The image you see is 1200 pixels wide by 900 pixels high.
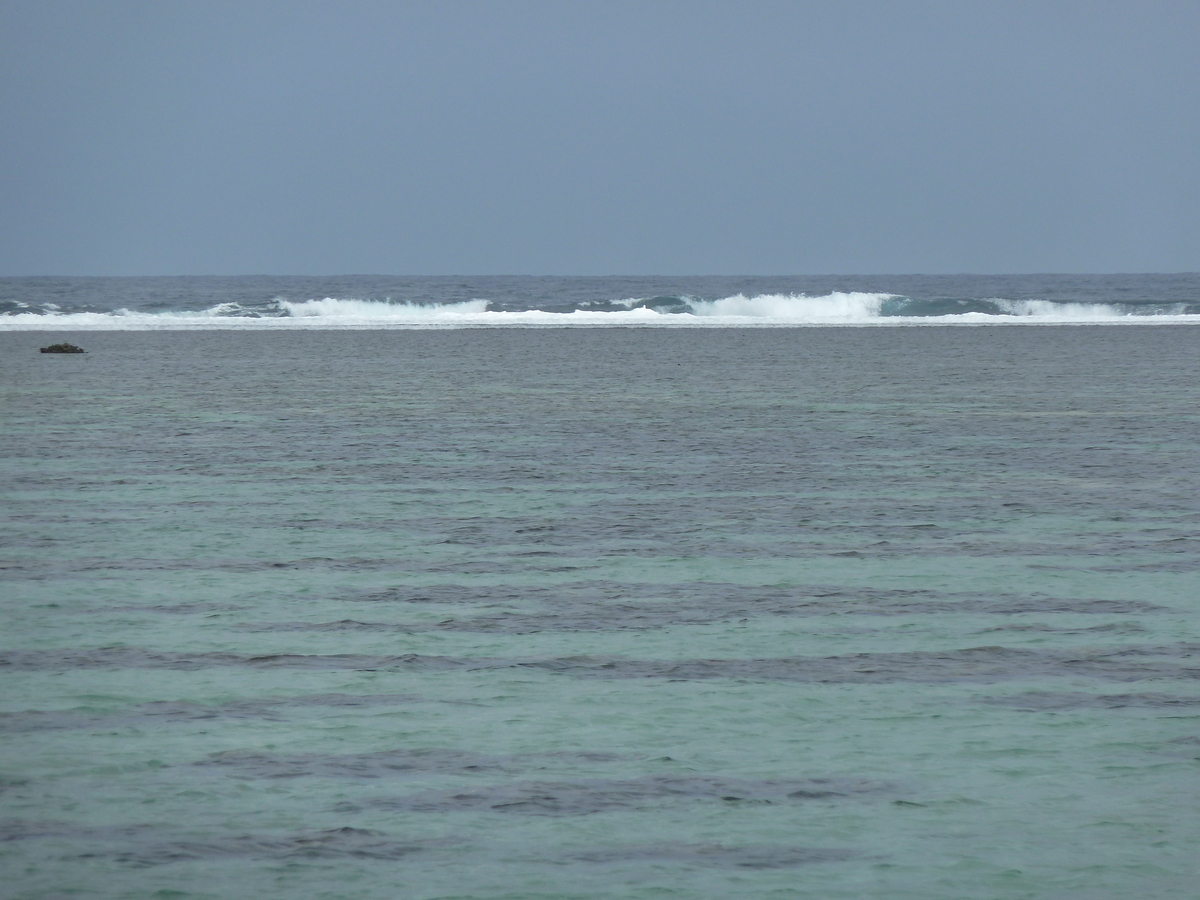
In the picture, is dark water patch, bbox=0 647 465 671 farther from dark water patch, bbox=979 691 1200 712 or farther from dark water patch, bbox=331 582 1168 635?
dark water patch, bbox=979 691 1200 712

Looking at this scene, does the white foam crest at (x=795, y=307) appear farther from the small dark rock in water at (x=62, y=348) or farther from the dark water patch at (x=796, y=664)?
the dark water patch at (x=796, y=664)

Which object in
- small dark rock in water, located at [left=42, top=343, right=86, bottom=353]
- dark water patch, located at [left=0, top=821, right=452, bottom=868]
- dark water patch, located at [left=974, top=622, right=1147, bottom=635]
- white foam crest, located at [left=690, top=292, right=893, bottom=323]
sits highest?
white foam crest, located at [left=690, top=292, right=893, bottom=323]

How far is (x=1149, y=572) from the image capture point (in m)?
13.9

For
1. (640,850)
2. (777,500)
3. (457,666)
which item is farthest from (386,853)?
(777,500)

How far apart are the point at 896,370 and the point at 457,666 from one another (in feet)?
114

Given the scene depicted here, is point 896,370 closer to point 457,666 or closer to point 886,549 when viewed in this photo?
point 886,549

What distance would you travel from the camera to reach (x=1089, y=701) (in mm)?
9750

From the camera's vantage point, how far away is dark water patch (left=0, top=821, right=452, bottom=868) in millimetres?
7320

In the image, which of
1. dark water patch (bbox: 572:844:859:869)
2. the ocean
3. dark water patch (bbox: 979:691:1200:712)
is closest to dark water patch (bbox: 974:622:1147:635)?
the ocean

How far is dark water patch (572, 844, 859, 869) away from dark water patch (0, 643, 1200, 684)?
115 inches

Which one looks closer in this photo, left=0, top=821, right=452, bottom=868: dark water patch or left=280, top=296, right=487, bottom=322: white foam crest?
left=0, top=821, right=452, bottom=868: dark water patch

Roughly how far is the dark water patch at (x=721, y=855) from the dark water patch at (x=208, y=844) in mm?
780

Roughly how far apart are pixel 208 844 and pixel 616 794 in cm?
196

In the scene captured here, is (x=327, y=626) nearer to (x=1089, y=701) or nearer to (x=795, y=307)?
(x=1089, y=701)
